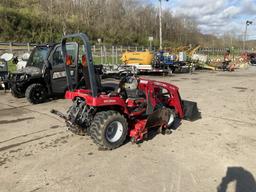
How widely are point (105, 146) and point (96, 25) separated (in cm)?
4977

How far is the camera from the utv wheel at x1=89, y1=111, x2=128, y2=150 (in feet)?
17.2

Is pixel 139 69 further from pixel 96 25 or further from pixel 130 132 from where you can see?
pixel 96 25

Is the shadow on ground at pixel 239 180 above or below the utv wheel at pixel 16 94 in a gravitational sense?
below

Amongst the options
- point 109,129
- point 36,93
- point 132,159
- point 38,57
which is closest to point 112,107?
point 109,129

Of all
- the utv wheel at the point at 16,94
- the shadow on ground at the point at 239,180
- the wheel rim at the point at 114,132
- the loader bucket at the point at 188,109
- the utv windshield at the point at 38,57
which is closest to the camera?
the shadow on ground at the point at 239,180

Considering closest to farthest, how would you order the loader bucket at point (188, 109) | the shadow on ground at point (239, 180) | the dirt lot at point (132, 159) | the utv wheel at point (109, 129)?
1. the shadow on ground at point (239, 180)
2. the dirt lot at point (132, 159)
3. the utv wheel at point (109, 129)
4. the loader bucket at point (188, 109)

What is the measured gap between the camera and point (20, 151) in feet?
18.1

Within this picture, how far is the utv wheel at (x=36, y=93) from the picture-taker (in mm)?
9594

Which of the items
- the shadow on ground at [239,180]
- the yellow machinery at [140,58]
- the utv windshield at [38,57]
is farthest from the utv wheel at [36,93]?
the yellow machinery at [140,58]

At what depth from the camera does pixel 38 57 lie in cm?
1034

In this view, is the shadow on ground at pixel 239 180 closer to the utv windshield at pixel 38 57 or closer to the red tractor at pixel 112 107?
the red tractor at pixel 112 107

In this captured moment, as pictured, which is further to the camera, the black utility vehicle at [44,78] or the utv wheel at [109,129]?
the black utility vehicle at [44,78]

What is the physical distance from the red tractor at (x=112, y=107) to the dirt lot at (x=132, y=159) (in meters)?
0.29

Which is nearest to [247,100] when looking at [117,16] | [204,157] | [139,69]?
[204,157]
